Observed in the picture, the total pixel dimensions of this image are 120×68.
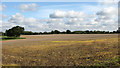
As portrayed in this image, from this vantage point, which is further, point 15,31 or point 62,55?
point 15,31

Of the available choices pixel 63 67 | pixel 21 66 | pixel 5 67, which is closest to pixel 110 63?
pixel 63 67

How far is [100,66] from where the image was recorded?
11.8m

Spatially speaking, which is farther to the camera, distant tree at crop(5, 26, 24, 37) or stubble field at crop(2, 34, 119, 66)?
distant tree at crop(5, 26, 24, 37)

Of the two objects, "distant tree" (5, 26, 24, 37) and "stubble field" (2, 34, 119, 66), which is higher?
"distant tree" (5, 26, 24, 37)

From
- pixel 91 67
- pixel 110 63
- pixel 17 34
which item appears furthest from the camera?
pixel 17 34

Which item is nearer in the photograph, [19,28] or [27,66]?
[27,66]

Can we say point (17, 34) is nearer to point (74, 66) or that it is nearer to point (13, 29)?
point (13, 29)

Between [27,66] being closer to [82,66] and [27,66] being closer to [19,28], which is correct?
[82,66]

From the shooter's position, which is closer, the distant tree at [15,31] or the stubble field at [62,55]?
the stubble field at [62,55]

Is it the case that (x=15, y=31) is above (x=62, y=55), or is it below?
above

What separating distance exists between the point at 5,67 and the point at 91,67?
25.9 ft

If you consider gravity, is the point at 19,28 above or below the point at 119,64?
above

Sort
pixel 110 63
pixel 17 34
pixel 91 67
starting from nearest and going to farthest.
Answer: pixel 91 67 < pixel 110 63 < pixel 17 34

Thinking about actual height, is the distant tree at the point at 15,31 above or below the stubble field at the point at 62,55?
above
